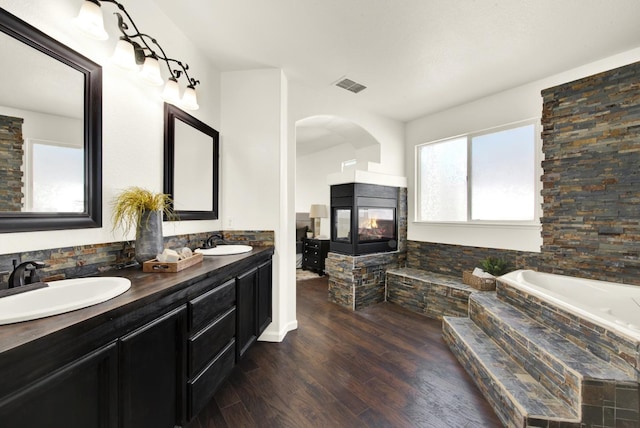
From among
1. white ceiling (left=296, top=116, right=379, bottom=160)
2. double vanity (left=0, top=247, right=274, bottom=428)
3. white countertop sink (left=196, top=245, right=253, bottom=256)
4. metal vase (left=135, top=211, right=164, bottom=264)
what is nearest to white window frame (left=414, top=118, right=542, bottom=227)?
white ceiling (left=296, top=116, right=379, bottom=160)

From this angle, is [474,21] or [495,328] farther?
[495,328]

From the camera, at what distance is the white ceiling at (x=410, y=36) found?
6.07ft

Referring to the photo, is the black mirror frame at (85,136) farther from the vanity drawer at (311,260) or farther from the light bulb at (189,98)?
the vanity drawer at (311,260)

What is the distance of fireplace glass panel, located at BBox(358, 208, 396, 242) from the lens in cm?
363

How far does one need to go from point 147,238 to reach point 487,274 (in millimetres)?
3371

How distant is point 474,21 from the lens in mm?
1979

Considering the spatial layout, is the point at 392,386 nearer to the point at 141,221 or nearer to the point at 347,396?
the point at 347,396

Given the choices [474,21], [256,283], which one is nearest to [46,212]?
[256,283]

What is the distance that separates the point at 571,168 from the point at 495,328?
1.88 meters

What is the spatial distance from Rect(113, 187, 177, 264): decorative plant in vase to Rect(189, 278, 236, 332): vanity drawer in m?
0.42

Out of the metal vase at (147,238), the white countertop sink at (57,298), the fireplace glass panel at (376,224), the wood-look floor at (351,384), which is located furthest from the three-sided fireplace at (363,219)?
the white countertop sink at (57,298)

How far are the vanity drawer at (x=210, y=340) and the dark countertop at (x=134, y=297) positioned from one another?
247 millimetres

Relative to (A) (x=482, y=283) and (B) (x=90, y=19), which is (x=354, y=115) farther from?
(B) (x=90, y=19)

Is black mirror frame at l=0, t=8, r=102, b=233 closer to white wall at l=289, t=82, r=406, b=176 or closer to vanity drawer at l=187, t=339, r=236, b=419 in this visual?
vanity drawer at l=187, t=339, r=236, b=419
